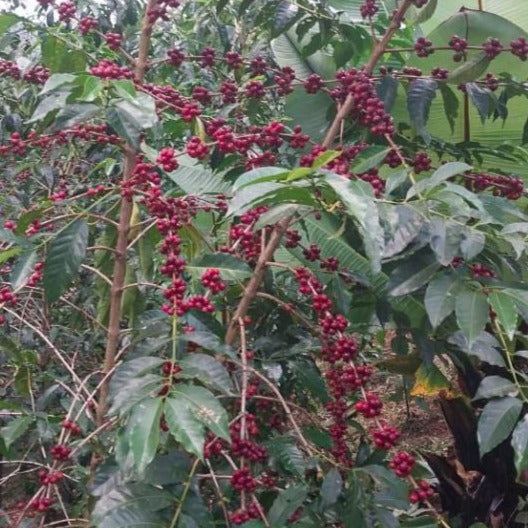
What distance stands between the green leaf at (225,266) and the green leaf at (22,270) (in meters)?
0.26

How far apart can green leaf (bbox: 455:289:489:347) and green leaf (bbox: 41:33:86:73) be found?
32.2 inches

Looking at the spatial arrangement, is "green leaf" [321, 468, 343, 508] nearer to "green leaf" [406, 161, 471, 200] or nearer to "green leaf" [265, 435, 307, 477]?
"green leaf" [265, 435, 307, 477]

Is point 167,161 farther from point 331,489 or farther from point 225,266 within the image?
point 331,489

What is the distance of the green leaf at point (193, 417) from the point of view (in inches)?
32.2

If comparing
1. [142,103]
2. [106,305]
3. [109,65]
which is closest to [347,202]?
[142,103]

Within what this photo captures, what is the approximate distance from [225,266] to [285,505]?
1.27 feet

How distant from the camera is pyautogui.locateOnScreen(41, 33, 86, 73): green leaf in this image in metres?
1.27

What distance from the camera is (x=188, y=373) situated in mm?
944

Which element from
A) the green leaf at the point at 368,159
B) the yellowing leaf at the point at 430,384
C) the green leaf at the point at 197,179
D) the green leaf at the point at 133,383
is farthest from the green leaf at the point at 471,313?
the yellowing leaf at the point at 430,384

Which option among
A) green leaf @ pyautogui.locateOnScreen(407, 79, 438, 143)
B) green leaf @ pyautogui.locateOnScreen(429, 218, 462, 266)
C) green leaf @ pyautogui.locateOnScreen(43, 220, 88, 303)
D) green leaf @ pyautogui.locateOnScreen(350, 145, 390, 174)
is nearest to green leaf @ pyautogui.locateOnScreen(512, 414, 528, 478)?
green leaf @ pyautogui.locateOnScreen(429, 218, 462, 266)

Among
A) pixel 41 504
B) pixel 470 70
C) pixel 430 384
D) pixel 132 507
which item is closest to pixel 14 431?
pixel 41 504

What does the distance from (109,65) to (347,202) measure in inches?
19.5

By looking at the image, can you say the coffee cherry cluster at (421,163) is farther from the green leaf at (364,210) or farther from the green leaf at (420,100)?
the green leaf at (364,210)

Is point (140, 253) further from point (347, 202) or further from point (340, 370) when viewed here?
point (347, 202)
